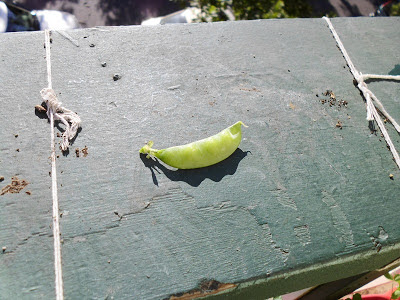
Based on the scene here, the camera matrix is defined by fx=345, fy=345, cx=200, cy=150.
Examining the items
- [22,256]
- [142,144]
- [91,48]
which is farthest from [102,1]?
[22,256]

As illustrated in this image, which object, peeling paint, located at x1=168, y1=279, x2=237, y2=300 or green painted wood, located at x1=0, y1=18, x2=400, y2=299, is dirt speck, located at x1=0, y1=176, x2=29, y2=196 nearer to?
green painted wood, located at x1=0, y1=18, x2=400, y2=299

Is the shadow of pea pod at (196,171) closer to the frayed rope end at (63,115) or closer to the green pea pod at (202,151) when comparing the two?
the green pea pod at (202,151)

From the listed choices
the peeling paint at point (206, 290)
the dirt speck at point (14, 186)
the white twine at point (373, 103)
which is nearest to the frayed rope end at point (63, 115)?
the dirt speck at point (14, 186)

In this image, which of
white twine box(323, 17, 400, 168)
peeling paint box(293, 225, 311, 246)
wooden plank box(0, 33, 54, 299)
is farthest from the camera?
white twine box(323, 17, 400, 168)

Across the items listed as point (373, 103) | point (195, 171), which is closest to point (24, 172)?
point (195, 171)

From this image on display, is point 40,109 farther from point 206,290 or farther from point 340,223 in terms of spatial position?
point 340,223

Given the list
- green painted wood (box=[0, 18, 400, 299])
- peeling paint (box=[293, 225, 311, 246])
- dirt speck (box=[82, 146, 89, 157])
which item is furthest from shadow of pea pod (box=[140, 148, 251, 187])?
peeling paint (box=[293, 225, 311, 246])
